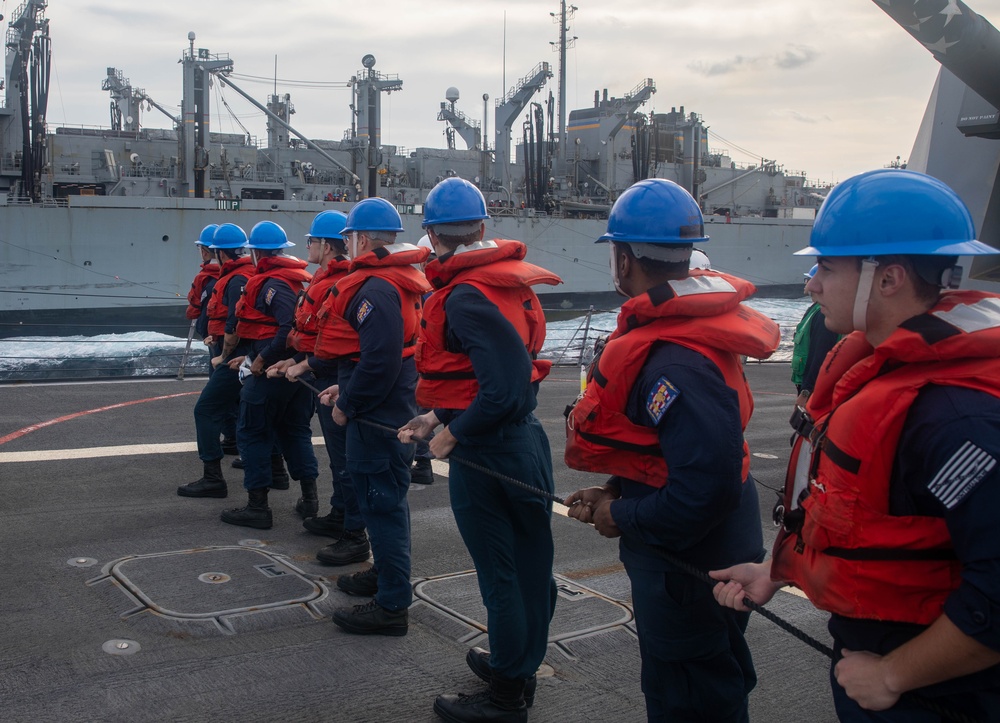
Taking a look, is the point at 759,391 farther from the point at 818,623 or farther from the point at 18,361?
the point at 18,361

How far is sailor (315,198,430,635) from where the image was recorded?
4230 millimetres

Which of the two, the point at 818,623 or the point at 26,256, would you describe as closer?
the point at 818,623

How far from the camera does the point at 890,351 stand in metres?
1.64

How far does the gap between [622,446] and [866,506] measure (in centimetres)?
93

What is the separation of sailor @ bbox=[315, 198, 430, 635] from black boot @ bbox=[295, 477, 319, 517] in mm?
1445

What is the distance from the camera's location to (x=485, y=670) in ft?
12.0

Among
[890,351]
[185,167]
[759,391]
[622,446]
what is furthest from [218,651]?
[185,167]

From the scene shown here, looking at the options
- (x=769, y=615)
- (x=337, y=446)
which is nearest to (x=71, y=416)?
(x=337, y=446)

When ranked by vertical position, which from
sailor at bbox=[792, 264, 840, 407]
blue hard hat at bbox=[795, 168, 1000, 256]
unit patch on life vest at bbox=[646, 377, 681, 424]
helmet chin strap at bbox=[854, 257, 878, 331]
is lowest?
sailor at bbox=[792, 264, 840, 407]

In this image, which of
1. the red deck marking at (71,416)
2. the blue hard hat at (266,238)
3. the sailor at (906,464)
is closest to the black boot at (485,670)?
the sailor at (906,464)

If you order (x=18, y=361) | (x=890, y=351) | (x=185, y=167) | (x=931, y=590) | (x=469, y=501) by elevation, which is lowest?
(x=18, y=361)

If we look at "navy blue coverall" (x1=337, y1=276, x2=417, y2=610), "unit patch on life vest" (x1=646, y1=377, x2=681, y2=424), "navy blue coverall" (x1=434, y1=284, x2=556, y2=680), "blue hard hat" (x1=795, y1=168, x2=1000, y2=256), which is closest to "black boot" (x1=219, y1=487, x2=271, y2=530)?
"navy blue coverall" (x1=337, y1=276, x2=417, y2=610)

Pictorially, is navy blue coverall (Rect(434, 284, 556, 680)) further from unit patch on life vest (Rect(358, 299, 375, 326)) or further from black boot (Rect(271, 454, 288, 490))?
black boot (Rect(271, 454, 288, 490))

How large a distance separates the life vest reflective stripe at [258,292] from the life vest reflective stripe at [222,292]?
572 millimetres
